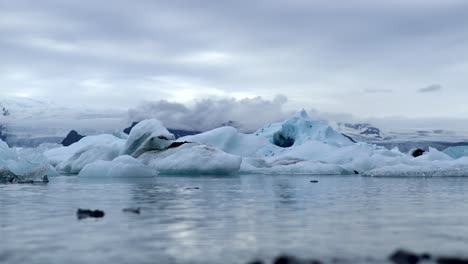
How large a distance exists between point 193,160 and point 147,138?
3.25 meters

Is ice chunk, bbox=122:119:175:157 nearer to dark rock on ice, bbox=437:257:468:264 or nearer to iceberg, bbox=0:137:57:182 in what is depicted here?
iceberg, bbox=0:137:57:182

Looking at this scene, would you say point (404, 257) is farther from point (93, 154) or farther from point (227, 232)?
point (93, 154)

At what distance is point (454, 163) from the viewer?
31.6 m

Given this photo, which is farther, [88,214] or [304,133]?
[304,133]

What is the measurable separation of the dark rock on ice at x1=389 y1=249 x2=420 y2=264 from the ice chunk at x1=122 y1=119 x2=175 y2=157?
90.5ft

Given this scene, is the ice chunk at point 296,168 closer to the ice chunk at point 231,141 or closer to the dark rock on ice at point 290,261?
the ice chunk at point 231,141

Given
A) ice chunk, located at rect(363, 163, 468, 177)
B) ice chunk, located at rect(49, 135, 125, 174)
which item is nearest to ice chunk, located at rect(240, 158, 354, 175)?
ice chunk, located at rect(363, 163, 468, 177)

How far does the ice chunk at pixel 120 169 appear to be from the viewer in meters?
27.4

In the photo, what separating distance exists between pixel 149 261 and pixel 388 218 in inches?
193

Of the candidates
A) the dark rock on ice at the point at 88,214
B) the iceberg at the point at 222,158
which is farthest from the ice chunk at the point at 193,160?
the dark rock on ice at the point at 88,214

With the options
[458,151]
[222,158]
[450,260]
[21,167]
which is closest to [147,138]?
[222,158]

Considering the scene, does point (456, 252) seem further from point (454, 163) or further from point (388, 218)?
point (454, 163)

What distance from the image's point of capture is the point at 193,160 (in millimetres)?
31969

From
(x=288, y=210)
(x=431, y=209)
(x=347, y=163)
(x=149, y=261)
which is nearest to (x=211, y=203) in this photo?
(x=288, y=210)
